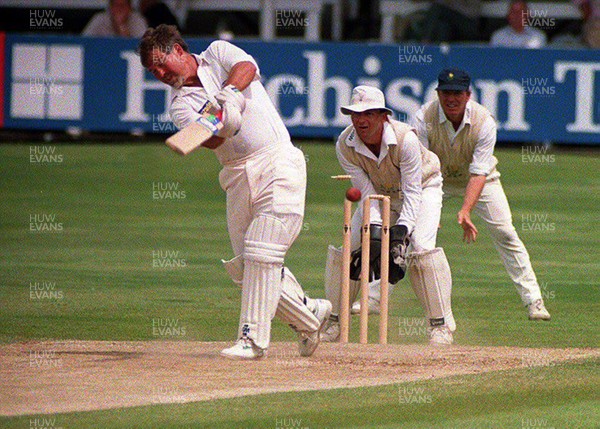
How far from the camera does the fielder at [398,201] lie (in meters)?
9.68

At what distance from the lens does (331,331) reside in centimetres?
1018

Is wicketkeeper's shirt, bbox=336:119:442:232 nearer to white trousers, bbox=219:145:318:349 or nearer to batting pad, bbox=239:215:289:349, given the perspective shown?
white trousers, bbox=219:145:318:349

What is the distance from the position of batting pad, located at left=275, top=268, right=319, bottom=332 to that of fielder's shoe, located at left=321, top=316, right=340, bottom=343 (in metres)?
1.14

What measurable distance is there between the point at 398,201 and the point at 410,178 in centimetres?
50

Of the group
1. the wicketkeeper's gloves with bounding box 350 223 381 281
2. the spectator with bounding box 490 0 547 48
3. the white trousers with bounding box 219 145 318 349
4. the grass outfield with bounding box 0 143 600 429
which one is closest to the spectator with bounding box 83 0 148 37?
the grass outfield with bounding box 0 143 600 429

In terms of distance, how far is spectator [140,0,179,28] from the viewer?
21641mm

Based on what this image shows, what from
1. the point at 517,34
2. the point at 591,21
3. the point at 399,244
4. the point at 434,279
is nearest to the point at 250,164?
the point at 399,244

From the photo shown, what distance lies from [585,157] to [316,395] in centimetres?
1316

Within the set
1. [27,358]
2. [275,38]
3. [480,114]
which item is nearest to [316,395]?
[27,358]

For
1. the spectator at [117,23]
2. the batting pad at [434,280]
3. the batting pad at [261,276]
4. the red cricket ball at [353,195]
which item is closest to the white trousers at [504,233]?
the batting pad at [434,280]

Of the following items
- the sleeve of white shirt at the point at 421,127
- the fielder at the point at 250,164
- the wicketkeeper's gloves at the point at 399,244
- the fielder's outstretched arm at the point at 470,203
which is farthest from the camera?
the sleeve of white shirt at the point at 421,127

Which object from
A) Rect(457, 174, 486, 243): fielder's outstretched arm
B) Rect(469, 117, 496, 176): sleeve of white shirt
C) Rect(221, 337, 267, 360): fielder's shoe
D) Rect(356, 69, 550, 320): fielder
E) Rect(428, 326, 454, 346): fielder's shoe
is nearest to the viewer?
Rect(221, 337, 267, 360): fielder's shoe

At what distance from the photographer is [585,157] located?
20234 millimetres

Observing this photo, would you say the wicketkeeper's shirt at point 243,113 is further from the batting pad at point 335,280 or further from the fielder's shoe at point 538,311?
the fielder's shoe at point 538,311
